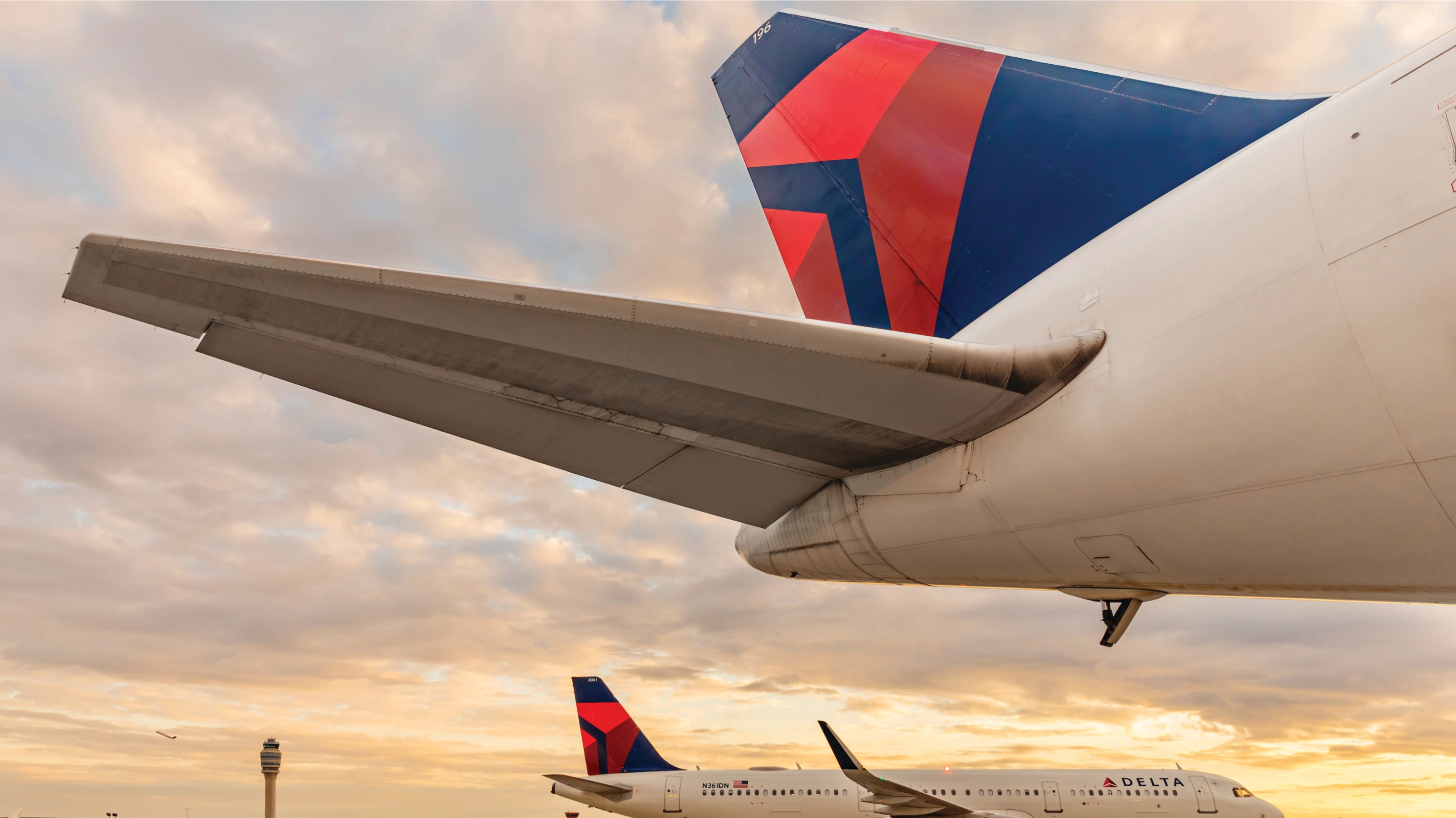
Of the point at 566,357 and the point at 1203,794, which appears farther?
the point at 1203,794

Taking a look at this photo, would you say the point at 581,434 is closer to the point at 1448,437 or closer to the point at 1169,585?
the point at 1169,585

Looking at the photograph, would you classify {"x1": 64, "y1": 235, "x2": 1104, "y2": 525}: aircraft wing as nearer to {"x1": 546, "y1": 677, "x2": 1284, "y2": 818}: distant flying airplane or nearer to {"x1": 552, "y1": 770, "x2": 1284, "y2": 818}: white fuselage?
{"x1": 546, "y1": 677, "x2": 1284, "y2": 818}: distant flying airplane

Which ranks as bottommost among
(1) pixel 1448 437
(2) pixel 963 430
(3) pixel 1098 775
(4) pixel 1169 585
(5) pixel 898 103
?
(3) pixel 1098 775

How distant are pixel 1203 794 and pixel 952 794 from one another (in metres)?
8.64

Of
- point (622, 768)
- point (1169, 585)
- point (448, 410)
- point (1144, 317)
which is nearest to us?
point (1144, 317)

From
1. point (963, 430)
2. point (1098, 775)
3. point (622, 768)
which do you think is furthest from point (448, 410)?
point (622, 768)

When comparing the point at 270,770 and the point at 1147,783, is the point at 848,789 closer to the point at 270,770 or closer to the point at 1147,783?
the point at 1147,783

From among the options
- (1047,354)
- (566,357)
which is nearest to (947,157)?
(1047,354)

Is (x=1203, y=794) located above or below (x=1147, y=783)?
below

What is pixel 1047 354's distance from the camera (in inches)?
162

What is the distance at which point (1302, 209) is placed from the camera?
10.7 ft

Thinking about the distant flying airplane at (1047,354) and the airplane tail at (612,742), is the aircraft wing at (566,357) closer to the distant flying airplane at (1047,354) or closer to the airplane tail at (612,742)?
the distant flying airplane at (1047,354)

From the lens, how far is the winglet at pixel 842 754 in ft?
84.6

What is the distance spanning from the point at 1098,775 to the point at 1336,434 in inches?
1190
